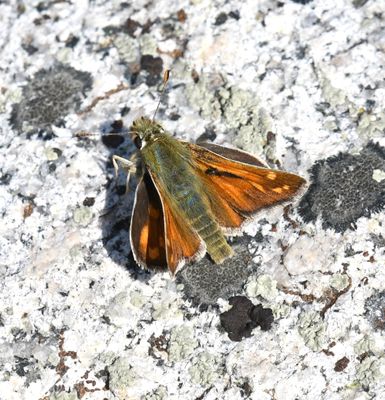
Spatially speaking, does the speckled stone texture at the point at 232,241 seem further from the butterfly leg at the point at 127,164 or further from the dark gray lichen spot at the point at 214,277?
the butterfly leg at the point at 127,164

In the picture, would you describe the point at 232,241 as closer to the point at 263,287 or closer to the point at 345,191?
the point at 263,287

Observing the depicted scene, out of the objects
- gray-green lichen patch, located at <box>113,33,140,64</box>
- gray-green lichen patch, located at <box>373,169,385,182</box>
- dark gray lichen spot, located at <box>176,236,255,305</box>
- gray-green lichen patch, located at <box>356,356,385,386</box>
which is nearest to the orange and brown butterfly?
dark gray lichen spot, located at <box>176,236,255,305</box>

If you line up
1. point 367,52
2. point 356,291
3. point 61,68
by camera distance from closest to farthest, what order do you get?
point 356,291, point 367,52, point 61,68

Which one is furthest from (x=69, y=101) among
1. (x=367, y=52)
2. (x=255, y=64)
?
(x=367, y=52)

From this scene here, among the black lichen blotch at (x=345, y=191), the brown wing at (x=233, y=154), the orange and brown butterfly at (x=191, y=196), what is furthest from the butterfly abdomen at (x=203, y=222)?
the black lichen blotch at (x=345, y=191)

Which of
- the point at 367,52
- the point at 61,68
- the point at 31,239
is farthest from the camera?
the point at 61,68

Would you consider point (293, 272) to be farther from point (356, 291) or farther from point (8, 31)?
point (8, 31)

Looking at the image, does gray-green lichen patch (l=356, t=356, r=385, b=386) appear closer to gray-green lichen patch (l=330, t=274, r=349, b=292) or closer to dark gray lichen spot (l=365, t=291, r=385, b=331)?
dark gray lichen spot (l=365, t=291, r=385, b=331)
